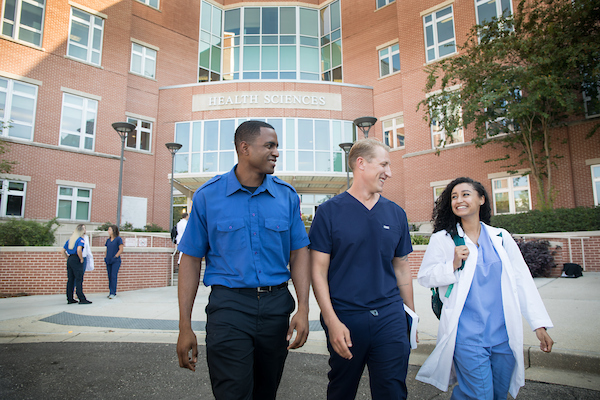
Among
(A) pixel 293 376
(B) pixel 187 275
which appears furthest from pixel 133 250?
(B) pixel 187 275

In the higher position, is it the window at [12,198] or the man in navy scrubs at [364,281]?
the window at [12,198]

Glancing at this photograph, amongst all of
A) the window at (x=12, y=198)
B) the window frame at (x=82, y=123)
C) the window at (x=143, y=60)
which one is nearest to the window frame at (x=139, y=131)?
the window frame at (x=82, y=123)

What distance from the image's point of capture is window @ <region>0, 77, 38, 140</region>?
57.2 ft

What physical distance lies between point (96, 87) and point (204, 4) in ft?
33.9

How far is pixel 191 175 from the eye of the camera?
21047 millimetres

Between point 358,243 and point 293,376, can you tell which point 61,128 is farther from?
point 358,243

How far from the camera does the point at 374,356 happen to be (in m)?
2.39

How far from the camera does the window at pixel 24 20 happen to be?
17922 mm

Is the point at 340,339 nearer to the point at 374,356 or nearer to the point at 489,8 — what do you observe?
the point at 374,356

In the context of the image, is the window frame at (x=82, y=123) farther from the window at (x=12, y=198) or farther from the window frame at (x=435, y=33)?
the window frame at (x=435, y=33)

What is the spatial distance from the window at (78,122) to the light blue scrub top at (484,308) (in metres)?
20.9

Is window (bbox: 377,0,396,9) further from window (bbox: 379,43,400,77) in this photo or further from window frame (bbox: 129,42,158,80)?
window frame (bbox: 129,42,158,80)

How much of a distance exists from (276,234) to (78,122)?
20.8 meters

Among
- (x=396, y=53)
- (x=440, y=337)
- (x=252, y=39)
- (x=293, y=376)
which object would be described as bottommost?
(x=293, y=376)
